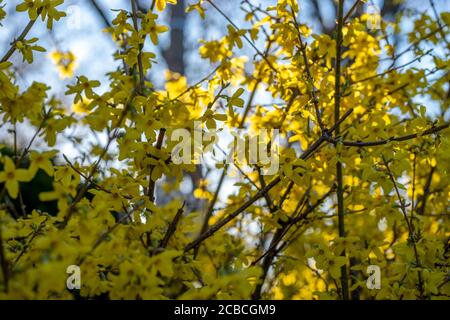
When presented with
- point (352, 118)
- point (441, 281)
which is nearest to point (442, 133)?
point (441, 281)

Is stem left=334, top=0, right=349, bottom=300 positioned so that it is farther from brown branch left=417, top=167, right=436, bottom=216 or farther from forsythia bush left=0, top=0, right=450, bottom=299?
brown branch left=417, top=167, right=436, bottom=216

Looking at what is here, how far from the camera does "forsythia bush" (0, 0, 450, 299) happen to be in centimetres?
178

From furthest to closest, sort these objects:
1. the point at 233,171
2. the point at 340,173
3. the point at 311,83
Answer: the point at 233,171
the point at 340,173
the point at 311,83

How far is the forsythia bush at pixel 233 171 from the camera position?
1.78 m

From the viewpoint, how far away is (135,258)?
70.1 inches

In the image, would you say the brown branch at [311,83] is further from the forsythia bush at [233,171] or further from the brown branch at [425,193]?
the brown branch at [425,193]

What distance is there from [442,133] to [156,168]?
115 cm

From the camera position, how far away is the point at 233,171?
3141mm

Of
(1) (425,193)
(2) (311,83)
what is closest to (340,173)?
(2) (311,83)

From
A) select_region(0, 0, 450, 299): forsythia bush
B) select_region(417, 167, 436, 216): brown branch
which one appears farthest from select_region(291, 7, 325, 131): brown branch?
select_region(417, 167, 436, 216): brown branch

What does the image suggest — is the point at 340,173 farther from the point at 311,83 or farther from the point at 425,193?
the point at 425,193

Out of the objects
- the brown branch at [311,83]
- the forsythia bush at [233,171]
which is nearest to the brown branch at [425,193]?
the forsythia bush at [233,171]

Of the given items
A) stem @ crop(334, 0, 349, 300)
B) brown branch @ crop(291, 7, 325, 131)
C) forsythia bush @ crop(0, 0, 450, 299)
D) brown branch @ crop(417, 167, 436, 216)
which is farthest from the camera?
brown branch @ crop(417, 167, 436, 216)
